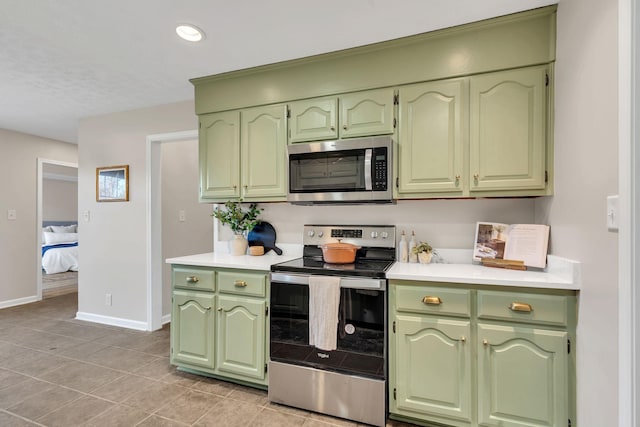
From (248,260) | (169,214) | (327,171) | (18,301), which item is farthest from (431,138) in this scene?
(18,301)

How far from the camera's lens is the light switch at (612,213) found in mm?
1176

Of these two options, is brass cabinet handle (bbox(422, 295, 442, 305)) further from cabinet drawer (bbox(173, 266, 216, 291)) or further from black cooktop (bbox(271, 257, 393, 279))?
cabinet drawer (bbox(173, 266, 216, 291))

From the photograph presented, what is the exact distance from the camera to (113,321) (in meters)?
3.53

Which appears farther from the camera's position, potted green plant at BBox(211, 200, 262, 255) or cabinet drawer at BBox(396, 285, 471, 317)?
potted green plant at BBox(211, 200, 262, 255)

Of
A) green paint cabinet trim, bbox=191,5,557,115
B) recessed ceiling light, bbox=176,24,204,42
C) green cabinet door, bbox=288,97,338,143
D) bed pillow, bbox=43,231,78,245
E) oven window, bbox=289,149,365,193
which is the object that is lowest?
bed pillow, bbox=43,231,78,245

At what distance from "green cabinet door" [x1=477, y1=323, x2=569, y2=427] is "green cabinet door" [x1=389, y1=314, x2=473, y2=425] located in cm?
8

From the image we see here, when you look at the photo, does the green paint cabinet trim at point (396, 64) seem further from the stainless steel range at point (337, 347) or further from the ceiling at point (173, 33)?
the stainless steel range at point (337, 347)

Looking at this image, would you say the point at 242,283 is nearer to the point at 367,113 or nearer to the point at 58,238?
the point at 367,113

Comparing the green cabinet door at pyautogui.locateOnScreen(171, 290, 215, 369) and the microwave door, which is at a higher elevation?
the microwave door

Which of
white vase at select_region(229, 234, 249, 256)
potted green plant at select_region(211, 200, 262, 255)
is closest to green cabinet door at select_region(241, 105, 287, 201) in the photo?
potted green plant at select_region(211, 200, 262, 255)

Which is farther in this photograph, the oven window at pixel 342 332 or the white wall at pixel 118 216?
the white wall at pixel 118 216

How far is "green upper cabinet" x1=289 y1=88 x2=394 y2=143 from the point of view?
209 centimetres

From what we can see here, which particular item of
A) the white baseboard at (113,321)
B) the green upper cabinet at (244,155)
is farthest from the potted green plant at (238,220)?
the white baseboard at (113,321)
